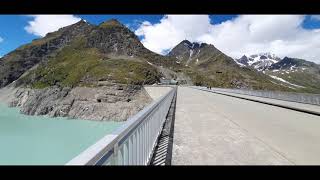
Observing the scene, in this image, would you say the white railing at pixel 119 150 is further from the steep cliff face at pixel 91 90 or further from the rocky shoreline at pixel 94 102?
the steep cliff face at pixel 91 90

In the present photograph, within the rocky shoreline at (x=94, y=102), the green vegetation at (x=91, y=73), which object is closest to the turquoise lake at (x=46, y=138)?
the rocky shoreline at (x=94, y=102)

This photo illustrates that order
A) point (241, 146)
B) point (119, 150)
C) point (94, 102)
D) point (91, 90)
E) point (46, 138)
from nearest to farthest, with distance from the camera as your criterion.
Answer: point (119, 150), point (241, 146), point (46, 138), point (94, 102), point (91, 90)

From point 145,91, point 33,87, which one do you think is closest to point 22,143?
point 145,91

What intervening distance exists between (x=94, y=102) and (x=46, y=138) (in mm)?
23516

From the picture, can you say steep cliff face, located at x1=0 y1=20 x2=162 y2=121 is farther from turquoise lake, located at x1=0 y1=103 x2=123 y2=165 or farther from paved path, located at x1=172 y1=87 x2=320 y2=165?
paved path, located at x1=172 y1=87 x2=320 y2=165

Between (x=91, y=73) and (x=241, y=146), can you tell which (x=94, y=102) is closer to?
(x=91, y=73)

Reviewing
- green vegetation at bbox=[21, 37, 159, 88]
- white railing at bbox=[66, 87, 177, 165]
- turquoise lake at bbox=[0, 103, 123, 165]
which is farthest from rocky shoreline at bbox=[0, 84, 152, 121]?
white railing at bbox=[66, 87, 177, 165]

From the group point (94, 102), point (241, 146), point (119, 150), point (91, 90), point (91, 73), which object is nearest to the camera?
point (119, 150)

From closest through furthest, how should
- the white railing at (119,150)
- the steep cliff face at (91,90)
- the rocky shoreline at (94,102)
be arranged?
the white railing at (119,150)
the rocky shoreline at (94,102)
the steep cliff face at (91,90)

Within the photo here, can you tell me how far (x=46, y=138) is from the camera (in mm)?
97125

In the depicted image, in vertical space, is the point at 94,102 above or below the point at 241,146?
below

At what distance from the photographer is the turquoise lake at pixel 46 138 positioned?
7612 centimetres

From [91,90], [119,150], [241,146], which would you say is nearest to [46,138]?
[91,90]

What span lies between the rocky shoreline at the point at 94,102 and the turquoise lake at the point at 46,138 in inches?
123
